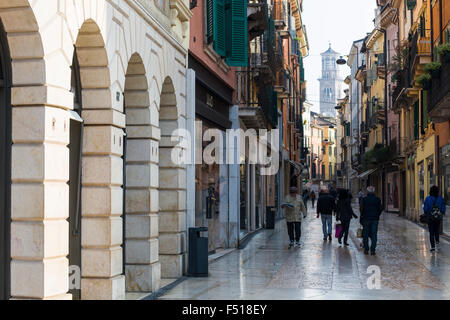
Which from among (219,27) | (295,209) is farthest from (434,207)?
(219,27)

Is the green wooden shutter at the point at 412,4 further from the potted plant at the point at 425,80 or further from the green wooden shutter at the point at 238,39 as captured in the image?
the green wooden shutter at the point at 238,39

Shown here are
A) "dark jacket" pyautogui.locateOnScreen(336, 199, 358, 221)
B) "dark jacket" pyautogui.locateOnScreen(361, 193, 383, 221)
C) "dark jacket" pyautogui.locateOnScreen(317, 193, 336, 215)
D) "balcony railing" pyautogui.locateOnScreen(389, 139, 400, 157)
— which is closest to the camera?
"dark jacket" pyautogui.locateOnScreen(361, 193, 383, 221)

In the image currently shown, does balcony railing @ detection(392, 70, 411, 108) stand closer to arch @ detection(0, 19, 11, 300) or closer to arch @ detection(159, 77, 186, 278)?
arch @ detection(159, 77, 186, 278)

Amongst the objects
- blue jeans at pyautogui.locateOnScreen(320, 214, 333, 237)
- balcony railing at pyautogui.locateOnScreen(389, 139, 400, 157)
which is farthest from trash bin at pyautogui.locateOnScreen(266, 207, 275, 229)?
balcony railing at pyautogui.locateOnScreen(389, 139, 400, 157)

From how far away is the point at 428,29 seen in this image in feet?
89.7

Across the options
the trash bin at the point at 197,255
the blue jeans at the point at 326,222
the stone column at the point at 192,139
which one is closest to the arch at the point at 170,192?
the trash bin at the point at 197,255

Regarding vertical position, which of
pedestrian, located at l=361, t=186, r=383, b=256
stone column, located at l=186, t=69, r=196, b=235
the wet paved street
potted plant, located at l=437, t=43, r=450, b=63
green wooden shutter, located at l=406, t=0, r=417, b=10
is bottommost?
the wet paved street

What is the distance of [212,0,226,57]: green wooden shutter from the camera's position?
16.2 metres

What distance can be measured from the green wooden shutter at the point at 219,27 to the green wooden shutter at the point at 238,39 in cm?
49

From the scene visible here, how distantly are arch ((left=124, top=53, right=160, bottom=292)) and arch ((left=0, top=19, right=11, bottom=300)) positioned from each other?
12.9 feet

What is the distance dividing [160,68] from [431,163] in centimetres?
1963

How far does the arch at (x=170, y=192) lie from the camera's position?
43.1 feet

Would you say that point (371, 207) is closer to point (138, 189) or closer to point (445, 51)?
point (445, 51)

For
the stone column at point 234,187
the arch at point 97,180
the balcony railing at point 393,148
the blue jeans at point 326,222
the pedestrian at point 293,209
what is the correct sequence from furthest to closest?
1. the balcony railing at point 393,148
2. the blue jeans at point 326,222
3. the stone column at point 234,187
4. the pedestrian at point 293,209
5. the arch at point 97,180
